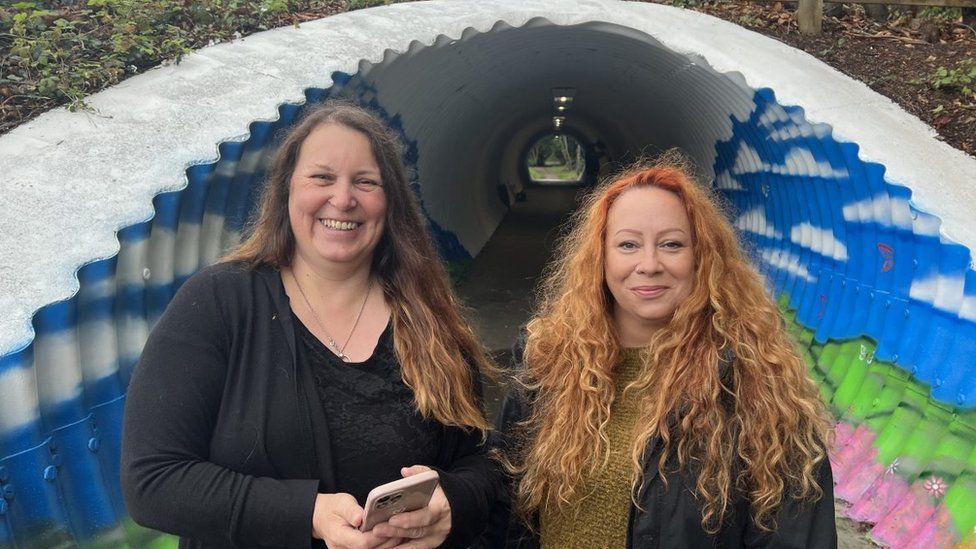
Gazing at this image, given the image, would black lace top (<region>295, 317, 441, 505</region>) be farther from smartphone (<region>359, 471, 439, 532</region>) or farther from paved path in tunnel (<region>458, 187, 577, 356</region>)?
paved path in tunnel (<region>458, 187, 577, 356</region>)

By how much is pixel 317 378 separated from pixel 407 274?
0.40 m

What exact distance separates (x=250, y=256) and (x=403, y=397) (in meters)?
0.55

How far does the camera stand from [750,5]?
843cm

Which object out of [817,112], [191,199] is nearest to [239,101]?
Answer: [191,199]

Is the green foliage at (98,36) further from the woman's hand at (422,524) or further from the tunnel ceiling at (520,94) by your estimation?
the woman's hand at (422,524)

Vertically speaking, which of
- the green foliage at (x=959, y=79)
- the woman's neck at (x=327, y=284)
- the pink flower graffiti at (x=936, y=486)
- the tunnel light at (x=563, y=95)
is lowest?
the pink flower graffiti at (x=936, y=486)

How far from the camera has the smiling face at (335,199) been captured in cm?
198

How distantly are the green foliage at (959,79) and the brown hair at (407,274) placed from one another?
587 centimetres

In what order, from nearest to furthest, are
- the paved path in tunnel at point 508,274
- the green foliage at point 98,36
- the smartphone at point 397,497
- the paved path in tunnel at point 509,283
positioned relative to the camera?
the smartphone at point 397,497 < the green foliage at point 98,36 < the paved path in tunnel at point 509,283 < the paved path in tunnel at point 508,274

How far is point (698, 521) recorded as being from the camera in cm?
187

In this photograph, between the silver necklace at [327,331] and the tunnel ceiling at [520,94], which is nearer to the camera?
the silver necklace at [327,331]

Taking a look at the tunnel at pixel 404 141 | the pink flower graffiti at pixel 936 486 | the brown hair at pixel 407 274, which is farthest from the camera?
the pink flower graffiti at pixel 936 486

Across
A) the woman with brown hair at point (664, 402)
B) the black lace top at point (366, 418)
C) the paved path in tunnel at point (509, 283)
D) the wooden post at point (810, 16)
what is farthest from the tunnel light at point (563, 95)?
the black lace top at point (366, 418)

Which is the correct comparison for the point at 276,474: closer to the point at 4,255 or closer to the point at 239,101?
the point at 4,255
